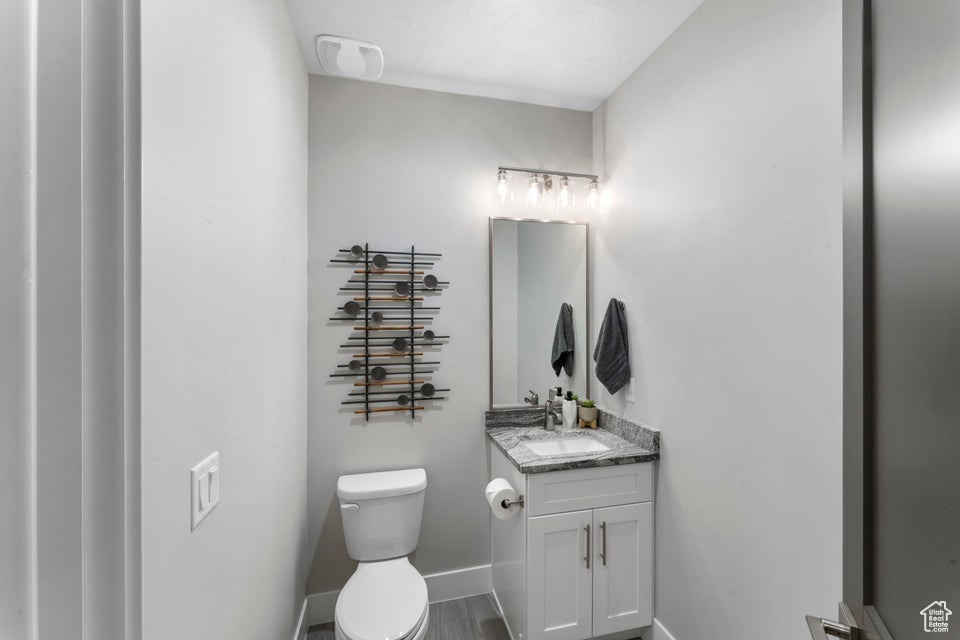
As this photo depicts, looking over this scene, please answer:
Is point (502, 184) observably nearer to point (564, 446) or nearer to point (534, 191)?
point (534, 191)

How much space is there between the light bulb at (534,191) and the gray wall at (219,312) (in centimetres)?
117

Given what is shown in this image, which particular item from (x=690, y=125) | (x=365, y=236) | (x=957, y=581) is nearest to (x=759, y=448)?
(x=957, y=581)

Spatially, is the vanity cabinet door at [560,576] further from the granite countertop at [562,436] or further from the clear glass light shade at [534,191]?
the clear glass light shade at [534,191]

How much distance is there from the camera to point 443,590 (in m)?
2.10

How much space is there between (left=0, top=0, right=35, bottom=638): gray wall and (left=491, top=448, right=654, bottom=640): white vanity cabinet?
1.39m

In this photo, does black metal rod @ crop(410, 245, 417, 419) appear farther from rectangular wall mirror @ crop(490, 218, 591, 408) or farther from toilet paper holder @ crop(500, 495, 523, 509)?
toilet paper holder @ crop(500, 495, 523, 509)

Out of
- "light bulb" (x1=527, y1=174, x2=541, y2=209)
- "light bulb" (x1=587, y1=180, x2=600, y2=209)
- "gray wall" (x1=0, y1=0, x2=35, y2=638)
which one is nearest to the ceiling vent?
"light bulb" (x1=527, y1=174, x2=541, y2=209)

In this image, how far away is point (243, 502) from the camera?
42.5 inches

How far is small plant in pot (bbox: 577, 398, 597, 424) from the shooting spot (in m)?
2.15

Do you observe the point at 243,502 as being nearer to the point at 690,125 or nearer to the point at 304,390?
the point at 304,390

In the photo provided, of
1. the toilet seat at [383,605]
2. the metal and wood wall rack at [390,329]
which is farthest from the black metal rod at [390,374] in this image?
the toilet seat at [383,605]

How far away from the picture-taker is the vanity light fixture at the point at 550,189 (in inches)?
85.7

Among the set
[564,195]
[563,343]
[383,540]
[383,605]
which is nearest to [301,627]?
[383,540]

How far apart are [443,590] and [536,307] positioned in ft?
5.11
